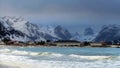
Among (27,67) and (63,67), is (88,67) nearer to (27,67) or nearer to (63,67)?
(63,67)

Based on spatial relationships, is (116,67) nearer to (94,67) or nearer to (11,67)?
(94,67)

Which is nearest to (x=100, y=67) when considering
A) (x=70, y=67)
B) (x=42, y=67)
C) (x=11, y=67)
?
(x=70, y=67)

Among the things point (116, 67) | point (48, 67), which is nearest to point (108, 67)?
point (116, 67)

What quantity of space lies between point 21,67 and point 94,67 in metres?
7.36

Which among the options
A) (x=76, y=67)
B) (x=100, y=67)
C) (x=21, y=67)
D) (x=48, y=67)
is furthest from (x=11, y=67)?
(x=100, y=67)

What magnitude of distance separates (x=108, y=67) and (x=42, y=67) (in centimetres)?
684

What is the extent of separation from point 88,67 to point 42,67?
4.74 m

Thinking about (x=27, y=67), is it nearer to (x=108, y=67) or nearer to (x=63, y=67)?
(x=63, y=67)

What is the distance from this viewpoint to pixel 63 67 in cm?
3681

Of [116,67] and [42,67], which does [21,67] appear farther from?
[116,67]

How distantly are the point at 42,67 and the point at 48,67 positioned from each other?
0.60m

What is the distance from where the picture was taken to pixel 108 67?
37906 mm

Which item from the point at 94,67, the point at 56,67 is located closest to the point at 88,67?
the point at 94,67

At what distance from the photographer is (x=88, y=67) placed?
124 feet
